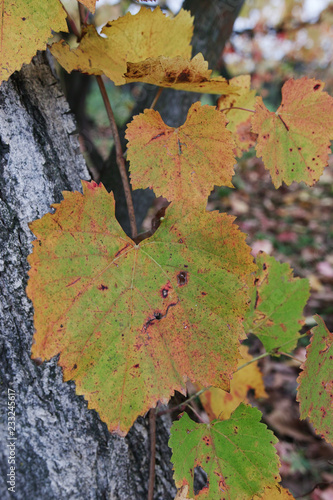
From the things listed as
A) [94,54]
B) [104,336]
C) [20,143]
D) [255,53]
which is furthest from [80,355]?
[255,53]

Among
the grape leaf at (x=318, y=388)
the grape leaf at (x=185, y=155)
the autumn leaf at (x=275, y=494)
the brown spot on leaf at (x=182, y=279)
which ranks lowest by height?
the autumn leaf at (x=275, y=494)

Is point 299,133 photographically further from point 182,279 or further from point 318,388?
point 318,388

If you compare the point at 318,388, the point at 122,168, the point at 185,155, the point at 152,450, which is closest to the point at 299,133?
the point at 185,155

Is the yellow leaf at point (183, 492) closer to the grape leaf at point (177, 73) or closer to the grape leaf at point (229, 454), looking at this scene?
the grape leaf at point (229, 454)

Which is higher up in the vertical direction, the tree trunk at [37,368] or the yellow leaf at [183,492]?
the tree trunk at [37,368]

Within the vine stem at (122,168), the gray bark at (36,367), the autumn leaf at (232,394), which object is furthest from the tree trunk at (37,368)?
the autumn leaf at (232,394)

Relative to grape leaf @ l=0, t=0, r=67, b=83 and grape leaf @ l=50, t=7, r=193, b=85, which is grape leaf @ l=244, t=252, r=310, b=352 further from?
grape leaf @ l=0, t=0, r=67, b=83

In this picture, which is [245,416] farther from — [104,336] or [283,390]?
[283,390]
